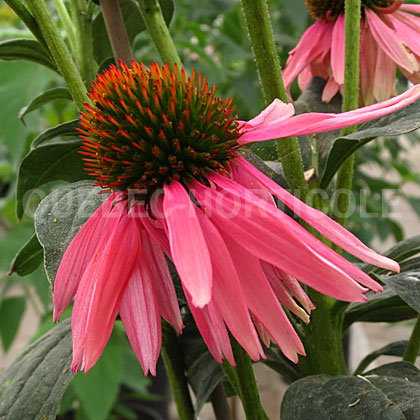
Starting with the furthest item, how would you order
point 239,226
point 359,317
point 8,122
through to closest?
1. point 8,122
2. point 359,317
3. point 239,226

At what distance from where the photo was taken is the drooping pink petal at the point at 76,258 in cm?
23

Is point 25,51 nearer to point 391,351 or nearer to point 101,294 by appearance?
point 101,294

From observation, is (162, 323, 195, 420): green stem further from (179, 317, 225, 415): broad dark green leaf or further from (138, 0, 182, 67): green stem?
(138, 0, 182, 67): green stem

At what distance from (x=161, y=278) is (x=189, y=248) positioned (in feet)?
0.18

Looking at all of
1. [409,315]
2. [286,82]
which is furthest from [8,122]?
[409,315]

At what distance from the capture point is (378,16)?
1.24 ft

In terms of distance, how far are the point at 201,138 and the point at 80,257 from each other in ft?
0.24

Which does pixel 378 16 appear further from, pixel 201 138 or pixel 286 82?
pixel 201 138

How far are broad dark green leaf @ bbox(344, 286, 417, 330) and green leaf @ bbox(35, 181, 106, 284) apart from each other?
175 millimetres

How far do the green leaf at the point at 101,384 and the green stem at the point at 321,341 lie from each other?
0.46 m

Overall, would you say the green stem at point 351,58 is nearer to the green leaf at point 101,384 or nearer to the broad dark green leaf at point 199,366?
the broad dark green leaf at point 199,366

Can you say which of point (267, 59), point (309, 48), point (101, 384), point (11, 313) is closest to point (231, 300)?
point (267, 59)

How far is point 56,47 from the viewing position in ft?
0.93

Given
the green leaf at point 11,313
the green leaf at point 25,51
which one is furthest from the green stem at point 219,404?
the green leaf at point 11,313
